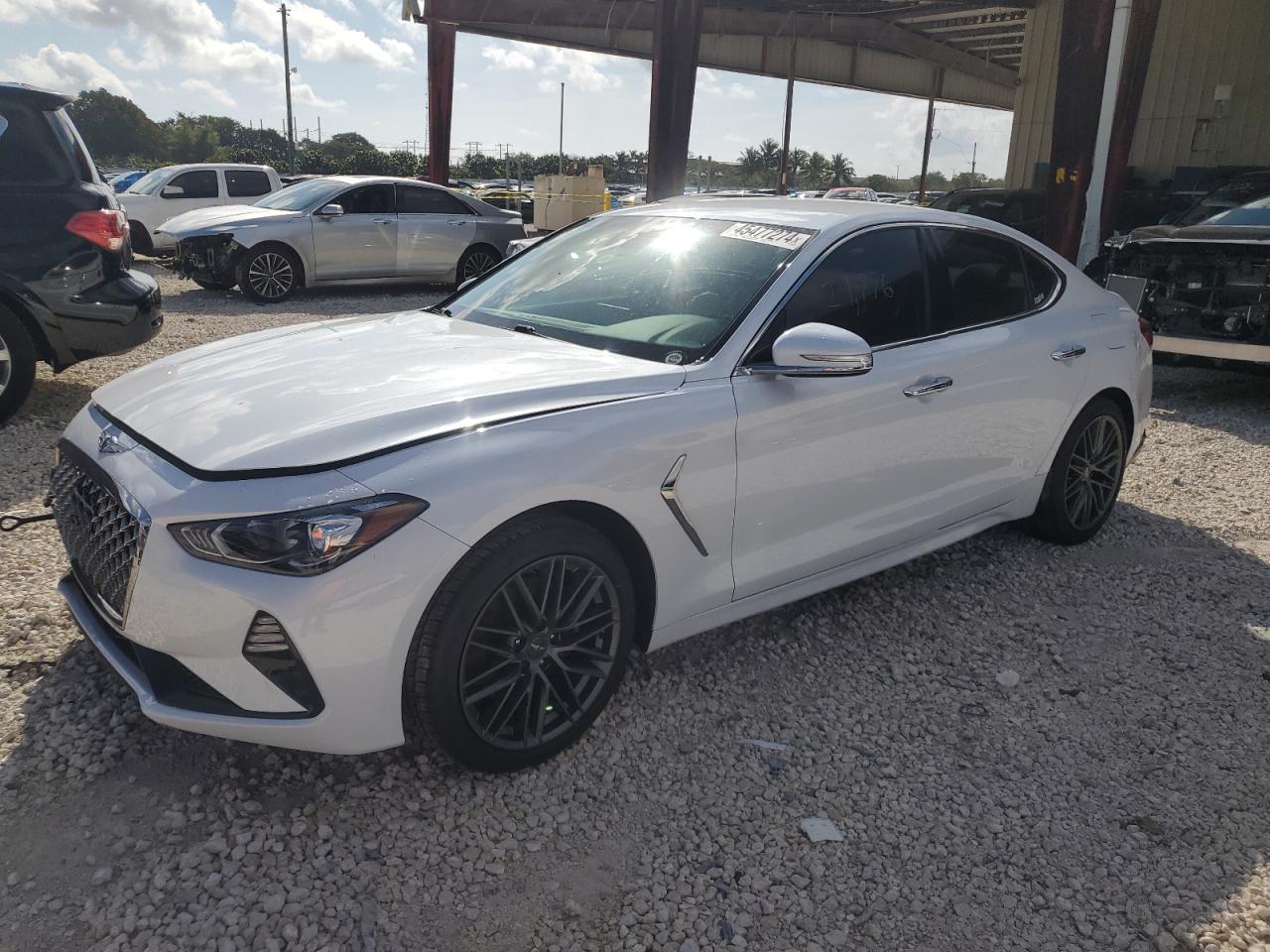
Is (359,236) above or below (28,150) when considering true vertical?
below

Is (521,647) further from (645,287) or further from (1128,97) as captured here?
(1128,97)

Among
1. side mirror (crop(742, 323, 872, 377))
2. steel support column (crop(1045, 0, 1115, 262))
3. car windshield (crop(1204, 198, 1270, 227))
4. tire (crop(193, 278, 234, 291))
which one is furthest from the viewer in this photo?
steel support column (crop(1045, 0, 1115, 262))

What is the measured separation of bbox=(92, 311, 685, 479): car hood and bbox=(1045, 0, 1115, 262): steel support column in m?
12.6

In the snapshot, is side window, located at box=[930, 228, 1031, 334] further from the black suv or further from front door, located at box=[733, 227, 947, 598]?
the black suv

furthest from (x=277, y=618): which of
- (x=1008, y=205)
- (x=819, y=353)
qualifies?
(x=1008, y=205)

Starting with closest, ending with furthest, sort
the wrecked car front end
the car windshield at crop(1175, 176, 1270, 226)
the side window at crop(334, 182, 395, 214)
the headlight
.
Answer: the headlight < the wrecked car front end < the car windshield at crop(1175, 176, 1270, 226) < the side window at crop(334, 182, 395, 214)

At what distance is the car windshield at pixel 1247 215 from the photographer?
25.4ft

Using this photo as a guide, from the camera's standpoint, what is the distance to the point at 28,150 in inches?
212

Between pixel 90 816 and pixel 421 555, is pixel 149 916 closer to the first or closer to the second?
pixel 90 816

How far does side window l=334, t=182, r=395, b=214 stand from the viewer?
39.4 ft

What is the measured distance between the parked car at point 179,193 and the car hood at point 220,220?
156 inches

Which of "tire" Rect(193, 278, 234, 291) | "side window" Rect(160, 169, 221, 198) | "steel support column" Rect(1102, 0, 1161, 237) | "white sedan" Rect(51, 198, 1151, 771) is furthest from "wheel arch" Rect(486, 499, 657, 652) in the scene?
"side window" Rect(160, 169, 221, 198)

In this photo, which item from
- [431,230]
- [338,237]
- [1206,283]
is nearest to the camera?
[1206,283]

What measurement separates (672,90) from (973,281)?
51.5 ft
